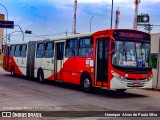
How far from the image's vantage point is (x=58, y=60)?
21000 millimetres

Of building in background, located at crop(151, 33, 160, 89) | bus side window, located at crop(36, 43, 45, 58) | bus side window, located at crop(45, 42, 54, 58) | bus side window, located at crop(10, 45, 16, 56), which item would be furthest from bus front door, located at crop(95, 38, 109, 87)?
bus side window, located at crop(10, 45, 16, 56)

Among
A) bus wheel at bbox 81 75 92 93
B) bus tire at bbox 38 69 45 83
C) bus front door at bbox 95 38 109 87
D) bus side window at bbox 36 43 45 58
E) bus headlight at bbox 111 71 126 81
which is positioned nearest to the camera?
bus headlight at bbox 111 71 126 81

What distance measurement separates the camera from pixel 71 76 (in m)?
19.3

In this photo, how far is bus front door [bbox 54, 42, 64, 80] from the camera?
20.6 metres

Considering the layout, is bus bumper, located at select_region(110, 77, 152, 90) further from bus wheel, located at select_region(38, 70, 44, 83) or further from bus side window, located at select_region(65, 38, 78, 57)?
bus wheel, located at select_region(38, 70, 44, 83)

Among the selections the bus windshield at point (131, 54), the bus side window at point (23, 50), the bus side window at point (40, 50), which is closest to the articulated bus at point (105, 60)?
the bus windshield at point (131, 54)

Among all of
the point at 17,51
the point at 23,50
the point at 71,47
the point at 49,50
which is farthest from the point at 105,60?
the point at 17,51

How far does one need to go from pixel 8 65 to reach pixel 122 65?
54.5ft

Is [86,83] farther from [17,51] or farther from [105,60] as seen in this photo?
[17,51]

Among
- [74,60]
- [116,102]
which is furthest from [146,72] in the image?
[74,60]

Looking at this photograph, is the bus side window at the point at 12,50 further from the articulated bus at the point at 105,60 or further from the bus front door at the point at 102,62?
the bus front door at the point at 102,62

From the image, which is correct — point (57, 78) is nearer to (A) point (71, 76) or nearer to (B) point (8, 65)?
(A) point (71, 76)

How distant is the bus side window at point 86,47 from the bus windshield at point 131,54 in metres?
1.82

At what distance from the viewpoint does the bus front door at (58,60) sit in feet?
67.6
